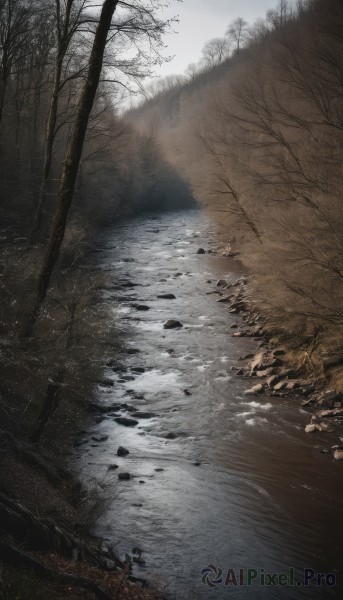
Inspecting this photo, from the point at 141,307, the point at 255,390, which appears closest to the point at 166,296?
the point at 141,307

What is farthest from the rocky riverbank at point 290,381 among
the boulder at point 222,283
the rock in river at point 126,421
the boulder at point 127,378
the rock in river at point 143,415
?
the boulder at point 222,283

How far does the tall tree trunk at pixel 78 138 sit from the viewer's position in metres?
6.57

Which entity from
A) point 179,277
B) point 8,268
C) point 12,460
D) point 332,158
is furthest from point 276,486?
point 179,277

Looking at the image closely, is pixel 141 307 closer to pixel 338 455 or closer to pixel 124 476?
pixel 124 476

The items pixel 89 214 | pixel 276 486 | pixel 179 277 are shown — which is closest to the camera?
pixel 276 486

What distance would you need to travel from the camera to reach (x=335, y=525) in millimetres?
6820

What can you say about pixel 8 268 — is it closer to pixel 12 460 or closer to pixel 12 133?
pixel 12 460

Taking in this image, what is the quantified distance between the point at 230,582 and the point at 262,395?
17.4 feet

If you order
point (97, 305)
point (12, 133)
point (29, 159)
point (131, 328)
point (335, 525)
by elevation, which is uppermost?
point (12, 133)

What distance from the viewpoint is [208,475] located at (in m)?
7.92

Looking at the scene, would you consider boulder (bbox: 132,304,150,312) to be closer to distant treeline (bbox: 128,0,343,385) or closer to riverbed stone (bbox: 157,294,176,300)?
riverbed stone (bbox: 157,294,176,300)

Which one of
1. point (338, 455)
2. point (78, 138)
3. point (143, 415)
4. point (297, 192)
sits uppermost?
point (78, 138)

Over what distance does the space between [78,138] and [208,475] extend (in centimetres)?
592

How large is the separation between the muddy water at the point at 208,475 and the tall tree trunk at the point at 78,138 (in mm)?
3475
